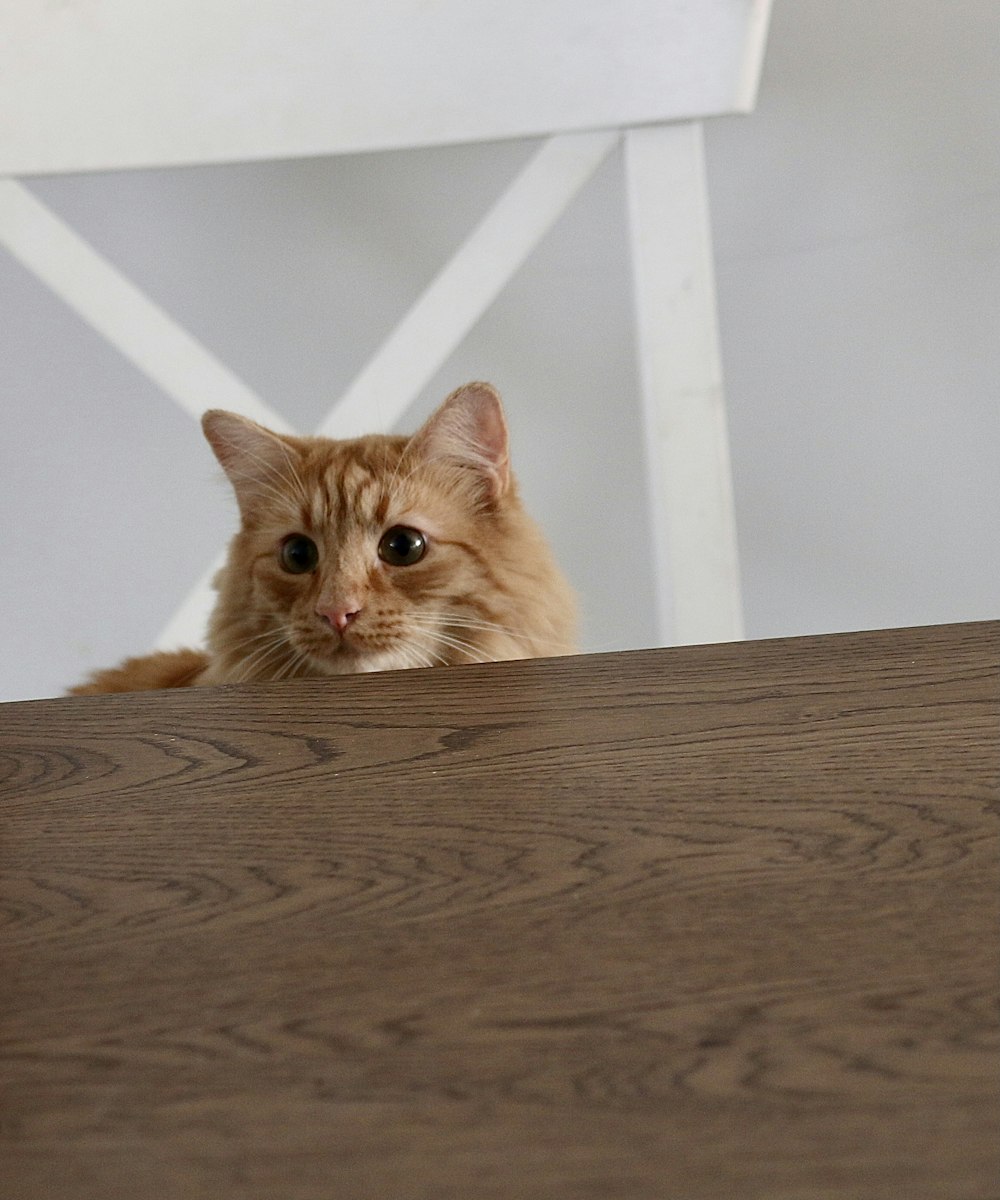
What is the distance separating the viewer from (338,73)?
2283mm

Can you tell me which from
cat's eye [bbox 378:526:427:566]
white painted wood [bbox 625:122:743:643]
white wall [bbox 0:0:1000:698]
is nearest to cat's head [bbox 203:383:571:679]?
cat's eye [bbox 378:526:427:566]

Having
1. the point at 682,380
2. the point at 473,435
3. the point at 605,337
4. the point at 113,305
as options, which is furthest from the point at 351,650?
the point at 605,337

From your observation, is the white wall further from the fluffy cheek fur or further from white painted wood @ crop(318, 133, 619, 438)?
the fluffy cheek fur

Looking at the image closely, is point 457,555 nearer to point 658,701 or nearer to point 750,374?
point 658,701

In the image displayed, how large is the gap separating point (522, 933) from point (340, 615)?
103cm

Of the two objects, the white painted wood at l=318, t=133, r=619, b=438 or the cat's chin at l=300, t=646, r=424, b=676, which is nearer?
the cat's chin at l=300, t=646, r=424, b=676

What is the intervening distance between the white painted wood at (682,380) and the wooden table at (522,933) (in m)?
1.65

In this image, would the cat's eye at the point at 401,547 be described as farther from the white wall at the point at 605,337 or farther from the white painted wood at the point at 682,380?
the white wall at the point at 605,337

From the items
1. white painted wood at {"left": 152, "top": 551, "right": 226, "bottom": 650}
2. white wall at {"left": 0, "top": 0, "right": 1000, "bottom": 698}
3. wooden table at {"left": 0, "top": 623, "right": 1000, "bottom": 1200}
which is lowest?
wooden table at {"left": 0, "top": 623, "right": 1000, "bottom": 1200}

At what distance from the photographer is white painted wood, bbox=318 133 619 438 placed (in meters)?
2.46

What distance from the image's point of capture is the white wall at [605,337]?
333cm

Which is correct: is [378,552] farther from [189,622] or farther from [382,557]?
[189,622]

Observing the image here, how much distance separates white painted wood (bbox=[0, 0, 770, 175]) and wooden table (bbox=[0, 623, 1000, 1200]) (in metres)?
1.69

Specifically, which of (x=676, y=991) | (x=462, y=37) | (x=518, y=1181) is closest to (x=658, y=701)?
(x=676, y=991)
